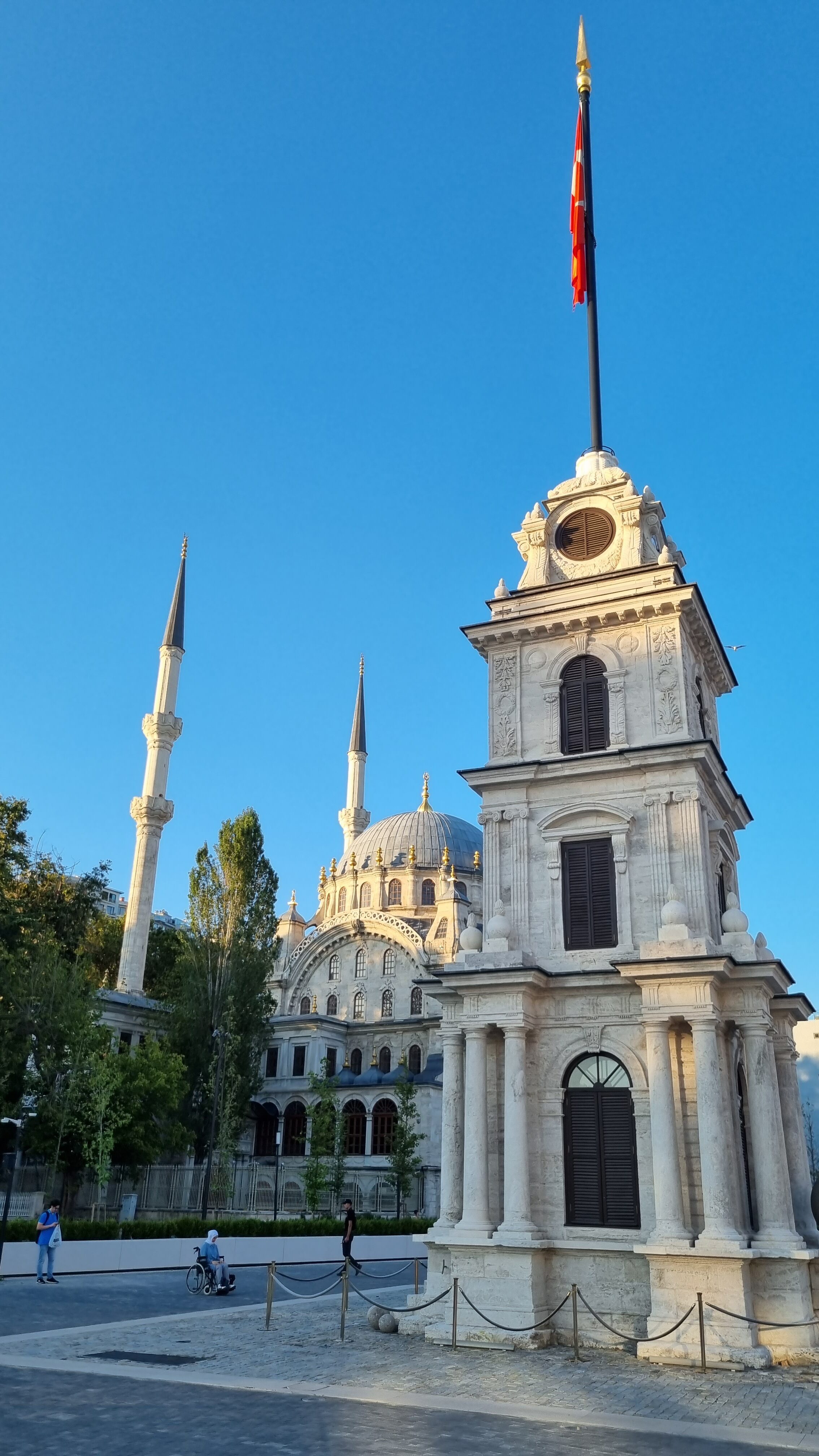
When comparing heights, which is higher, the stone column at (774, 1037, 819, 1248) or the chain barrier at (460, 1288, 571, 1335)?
the stone column at (774, 1037, 819, 1248)

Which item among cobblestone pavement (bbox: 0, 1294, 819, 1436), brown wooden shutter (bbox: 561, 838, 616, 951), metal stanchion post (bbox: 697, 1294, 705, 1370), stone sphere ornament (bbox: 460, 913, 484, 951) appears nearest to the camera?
cobblestone pavement (bbox: 0, 1294, 819, 1436)

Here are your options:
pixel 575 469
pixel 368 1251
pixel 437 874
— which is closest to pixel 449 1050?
pixel 575 469

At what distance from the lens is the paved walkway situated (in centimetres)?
1153

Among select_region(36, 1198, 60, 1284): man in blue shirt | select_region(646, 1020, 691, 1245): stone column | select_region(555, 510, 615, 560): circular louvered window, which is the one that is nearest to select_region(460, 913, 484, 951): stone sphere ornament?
select_region(646, 1020, 691, 1245): stone column

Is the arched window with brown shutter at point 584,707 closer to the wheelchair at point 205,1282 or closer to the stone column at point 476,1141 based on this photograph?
the stone column at point 476,1141

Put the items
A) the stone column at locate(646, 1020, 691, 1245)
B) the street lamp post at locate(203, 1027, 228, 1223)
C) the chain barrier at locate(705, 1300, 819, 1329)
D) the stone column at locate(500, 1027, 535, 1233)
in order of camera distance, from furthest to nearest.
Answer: the street lamp post at locate(203, 1027, 228, 1223)
the stone column at locate(500, 1027, 535, 1233)
the stone column at locate(646, 1020, 691, 1245)
the chain barrier at locate(705, 1300, 819, 1329)

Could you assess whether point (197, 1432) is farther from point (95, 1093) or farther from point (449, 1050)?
point (95, 1093)

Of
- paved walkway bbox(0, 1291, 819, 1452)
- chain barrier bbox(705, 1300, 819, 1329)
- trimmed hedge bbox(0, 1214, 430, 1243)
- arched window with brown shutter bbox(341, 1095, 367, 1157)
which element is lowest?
paved walkway bbox(0, 1291, 819, 1452)

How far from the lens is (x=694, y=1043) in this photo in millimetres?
16688

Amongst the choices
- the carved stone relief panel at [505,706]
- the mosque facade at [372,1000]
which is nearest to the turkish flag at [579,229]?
the carved stone relief panel at [505,706]

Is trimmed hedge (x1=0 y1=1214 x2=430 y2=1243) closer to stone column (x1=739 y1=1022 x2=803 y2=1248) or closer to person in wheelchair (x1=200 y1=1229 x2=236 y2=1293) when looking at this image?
person in wheelchair (x1=200 y1=1229 x2=236 y2=1293)

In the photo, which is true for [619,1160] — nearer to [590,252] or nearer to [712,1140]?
[712,1140]

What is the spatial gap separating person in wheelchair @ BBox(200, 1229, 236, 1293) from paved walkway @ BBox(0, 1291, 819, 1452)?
A: 4.87m

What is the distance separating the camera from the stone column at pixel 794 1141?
1814cm
